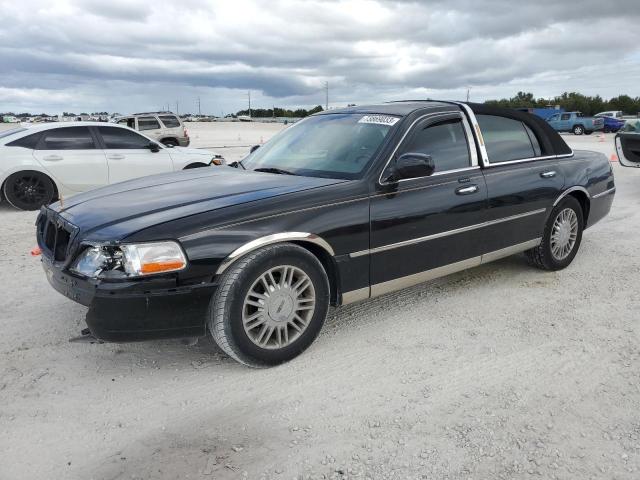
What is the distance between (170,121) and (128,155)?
1195 cm

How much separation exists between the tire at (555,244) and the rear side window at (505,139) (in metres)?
0.58

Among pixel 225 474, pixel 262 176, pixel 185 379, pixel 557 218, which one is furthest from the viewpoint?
pixel 557 218

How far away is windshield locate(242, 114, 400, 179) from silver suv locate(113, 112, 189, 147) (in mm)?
16423

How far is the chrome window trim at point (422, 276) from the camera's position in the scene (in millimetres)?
3746

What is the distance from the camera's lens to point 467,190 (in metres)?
4.27

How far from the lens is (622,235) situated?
6.80 metres

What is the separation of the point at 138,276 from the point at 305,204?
1058 millimetres

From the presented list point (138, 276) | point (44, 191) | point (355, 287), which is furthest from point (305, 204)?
point (44, 191)

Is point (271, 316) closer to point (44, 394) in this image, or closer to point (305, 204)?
point (305, 204)

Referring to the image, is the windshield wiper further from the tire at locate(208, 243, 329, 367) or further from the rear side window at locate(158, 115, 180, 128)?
the rear side window at locate(158, 115, 180, 128)

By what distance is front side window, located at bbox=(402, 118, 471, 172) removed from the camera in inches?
162

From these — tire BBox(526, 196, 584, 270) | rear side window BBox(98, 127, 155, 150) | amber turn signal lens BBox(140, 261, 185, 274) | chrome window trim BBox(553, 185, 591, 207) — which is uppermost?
rear side window BBox(98, 127, 155, 150)

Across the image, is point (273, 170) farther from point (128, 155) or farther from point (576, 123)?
point (576, 123)

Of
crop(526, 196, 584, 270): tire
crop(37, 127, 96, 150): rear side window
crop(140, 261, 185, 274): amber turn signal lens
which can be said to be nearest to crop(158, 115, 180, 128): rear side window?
crop(37, 127, 96, 150): rear side window
